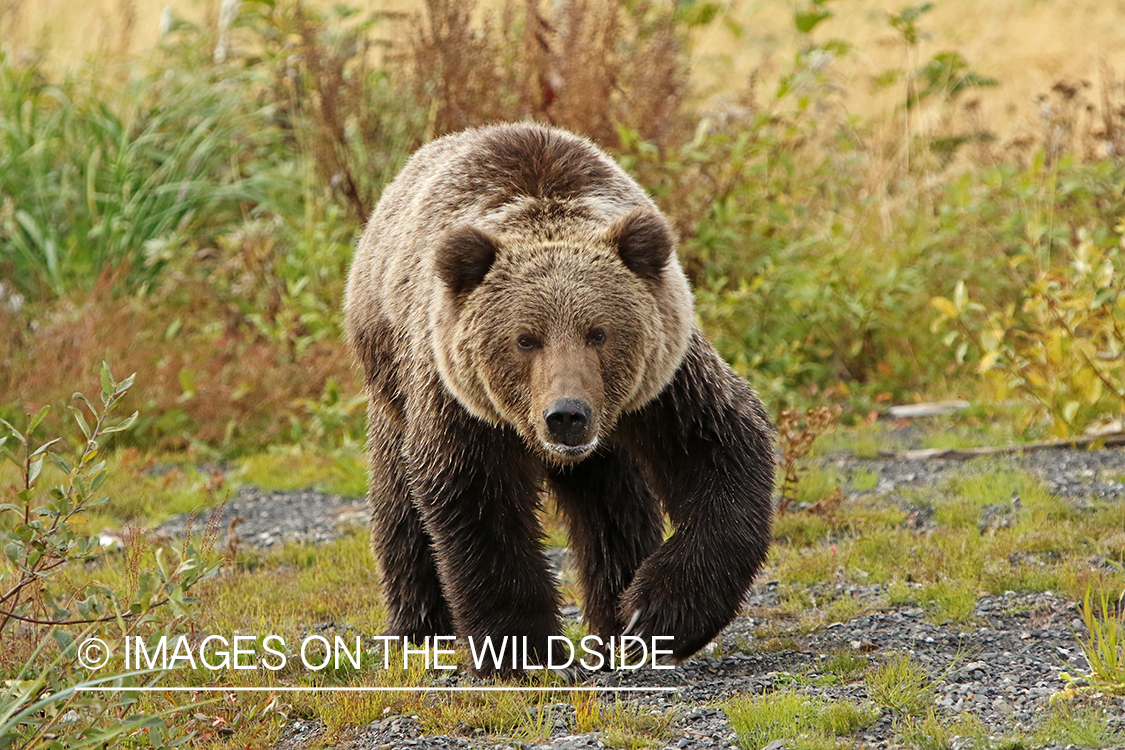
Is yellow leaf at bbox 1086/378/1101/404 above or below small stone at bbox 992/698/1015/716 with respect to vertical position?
above

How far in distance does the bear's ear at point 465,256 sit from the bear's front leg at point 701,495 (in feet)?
2.57

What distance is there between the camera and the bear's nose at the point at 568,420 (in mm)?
3891

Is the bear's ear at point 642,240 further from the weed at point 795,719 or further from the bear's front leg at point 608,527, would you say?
the weed at point 795,719

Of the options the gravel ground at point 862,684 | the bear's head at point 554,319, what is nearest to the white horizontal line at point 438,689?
the gravel ground at point 862,684

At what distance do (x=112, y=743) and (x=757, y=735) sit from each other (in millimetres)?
1903

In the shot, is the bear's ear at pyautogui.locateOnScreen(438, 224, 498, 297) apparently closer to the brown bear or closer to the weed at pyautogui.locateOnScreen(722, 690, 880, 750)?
the brown bear

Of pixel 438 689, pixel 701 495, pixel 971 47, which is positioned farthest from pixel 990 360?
pixel 971 47

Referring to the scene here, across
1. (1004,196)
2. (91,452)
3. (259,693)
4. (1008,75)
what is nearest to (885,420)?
(1004,196)

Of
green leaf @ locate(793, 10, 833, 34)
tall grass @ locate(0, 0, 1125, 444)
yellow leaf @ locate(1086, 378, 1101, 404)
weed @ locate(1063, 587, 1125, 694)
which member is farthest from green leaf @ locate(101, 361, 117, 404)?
green leaf @ locate(793, 10, 833, 34)

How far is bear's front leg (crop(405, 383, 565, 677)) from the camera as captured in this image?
4.43 m

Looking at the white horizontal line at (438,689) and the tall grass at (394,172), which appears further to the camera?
the tall grass at (394,172)

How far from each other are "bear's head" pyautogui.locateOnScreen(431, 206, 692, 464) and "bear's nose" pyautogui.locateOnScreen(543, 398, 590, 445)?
5 cm

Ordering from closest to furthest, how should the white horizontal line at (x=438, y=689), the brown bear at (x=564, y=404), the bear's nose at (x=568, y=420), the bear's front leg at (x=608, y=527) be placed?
the bear's nose at (x=568, y=420) < the white horizontal line at (x=438, y=689) < the brown bear at (x=564, y=404) < the bear's front leg at (x=608, y=527)

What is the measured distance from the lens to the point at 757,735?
3691mm
